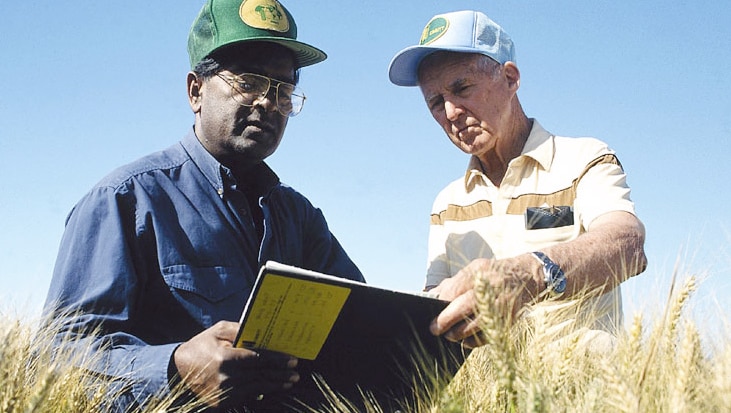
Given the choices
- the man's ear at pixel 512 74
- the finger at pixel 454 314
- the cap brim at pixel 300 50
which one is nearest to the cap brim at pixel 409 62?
the man's ear at pixel 512 74

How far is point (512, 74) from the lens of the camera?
12.9 ft

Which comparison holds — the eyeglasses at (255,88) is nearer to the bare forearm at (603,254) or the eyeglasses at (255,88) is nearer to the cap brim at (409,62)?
the cap brim at (409,62)

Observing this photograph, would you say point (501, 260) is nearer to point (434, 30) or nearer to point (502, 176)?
point (502, 176)

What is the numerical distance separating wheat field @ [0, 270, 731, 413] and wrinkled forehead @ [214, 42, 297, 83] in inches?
60.0

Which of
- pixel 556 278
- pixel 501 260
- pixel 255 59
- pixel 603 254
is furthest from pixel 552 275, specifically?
pixel 255 59

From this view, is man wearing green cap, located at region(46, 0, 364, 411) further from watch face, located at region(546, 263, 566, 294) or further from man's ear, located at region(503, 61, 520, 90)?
man's ear, located at region(503, 61, 520, 90)

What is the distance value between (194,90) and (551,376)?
2.28 metres

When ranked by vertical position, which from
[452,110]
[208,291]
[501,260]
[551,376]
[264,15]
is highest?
[264,15]

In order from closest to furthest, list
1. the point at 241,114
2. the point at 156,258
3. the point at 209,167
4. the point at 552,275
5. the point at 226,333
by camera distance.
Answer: the point at 226,333
the point at 552,275
the point at 156,258
the point at 209,167
the point at 241,114

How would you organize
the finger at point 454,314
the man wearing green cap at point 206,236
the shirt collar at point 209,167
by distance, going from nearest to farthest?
the finger at point 454,314
the man wearing green cap at point 206,236
the shirt collar at point 209,167

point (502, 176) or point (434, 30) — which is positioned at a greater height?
point (434, 30)

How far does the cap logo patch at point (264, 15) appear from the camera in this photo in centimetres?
324

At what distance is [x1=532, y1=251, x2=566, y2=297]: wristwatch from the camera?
93.3 inches

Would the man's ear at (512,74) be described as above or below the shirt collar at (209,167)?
above
